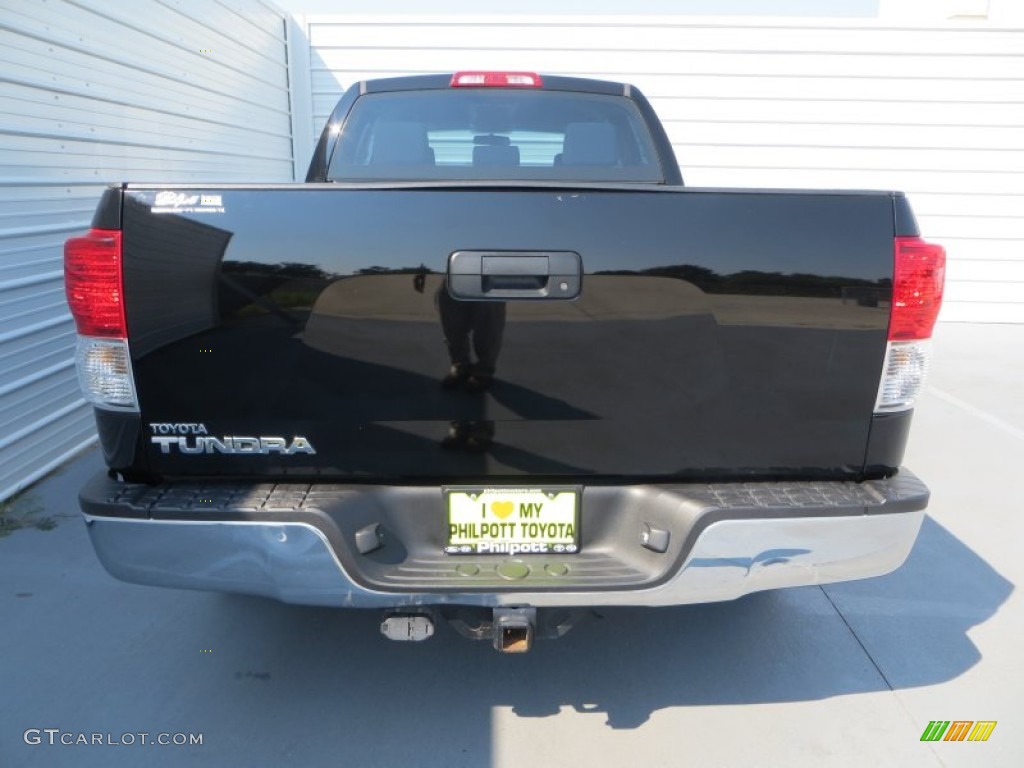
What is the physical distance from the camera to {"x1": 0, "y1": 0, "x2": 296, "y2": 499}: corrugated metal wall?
416 cm

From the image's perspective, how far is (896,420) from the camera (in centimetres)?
216

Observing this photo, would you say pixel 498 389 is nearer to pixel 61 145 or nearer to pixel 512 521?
pixel 512 521

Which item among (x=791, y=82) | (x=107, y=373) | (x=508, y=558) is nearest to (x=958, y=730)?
(x=508, y=558)

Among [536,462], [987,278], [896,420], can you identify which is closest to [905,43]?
[987,278]

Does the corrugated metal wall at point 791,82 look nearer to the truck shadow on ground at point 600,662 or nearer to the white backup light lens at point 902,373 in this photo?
the truck shadow on ground at point 600,662

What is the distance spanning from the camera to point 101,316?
2.03 metres

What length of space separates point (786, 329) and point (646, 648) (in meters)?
1.41

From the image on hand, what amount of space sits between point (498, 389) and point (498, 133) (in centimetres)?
195

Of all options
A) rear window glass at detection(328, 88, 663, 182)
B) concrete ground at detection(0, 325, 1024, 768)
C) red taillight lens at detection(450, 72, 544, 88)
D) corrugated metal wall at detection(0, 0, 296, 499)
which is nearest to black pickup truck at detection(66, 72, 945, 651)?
concrete ground at detection(0, 325, 1024, 768)

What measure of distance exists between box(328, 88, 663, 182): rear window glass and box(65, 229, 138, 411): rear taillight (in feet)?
5.20

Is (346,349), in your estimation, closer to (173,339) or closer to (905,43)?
(173,339)

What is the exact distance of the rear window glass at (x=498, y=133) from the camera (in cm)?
352

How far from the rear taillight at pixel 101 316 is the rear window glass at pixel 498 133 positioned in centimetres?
158

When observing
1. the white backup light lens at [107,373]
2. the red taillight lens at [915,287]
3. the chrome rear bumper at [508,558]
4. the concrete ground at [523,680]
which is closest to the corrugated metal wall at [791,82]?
the concrete ground at [523,680]
